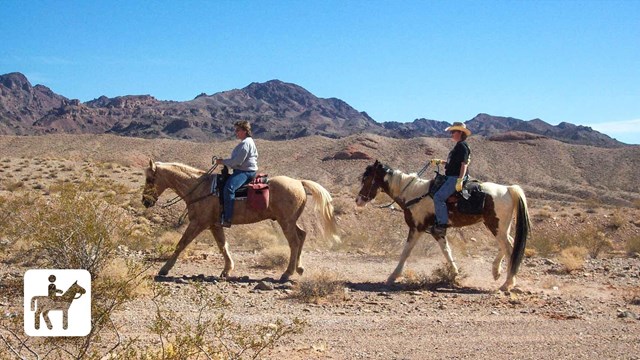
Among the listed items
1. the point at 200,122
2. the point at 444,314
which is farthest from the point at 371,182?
the point at 200,122

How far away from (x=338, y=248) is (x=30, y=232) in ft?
33.3

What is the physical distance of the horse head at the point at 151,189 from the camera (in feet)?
36.1

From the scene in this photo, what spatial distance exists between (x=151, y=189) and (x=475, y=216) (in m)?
6.01

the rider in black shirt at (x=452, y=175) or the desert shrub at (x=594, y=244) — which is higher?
the rider in black shirt at (x=452, y=175)

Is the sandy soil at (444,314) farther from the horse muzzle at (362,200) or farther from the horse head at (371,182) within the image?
the horse head at (371,182)

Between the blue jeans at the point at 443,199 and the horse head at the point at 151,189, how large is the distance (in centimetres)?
522

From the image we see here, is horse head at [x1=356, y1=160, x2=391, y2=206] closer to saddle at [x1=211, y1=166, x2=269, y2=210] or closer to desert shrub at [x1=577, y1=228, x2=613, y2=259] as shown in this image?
saddle at [x1=211, y1=166, x2=269, y2=210]

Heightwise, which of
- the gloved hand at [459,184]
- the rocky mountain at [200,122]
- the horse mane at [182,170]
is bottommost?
the horse mane at [182,170]

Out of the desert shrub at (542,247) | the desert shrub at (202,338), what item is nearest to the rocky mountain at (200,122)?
the desert shrub at (542,247)

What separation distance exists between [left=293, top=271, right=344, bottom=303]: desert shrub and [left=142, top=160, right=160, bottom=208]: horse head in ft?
10.8

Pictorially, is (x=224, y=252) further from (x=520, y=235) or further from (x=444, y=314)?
(x=520, y=235)

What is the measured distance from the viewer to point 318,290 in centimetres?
963

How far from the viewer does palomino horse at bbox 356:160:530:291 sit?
35.9ft

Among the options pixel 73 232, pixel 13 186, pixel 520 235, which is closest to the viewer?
pixel 73 232
